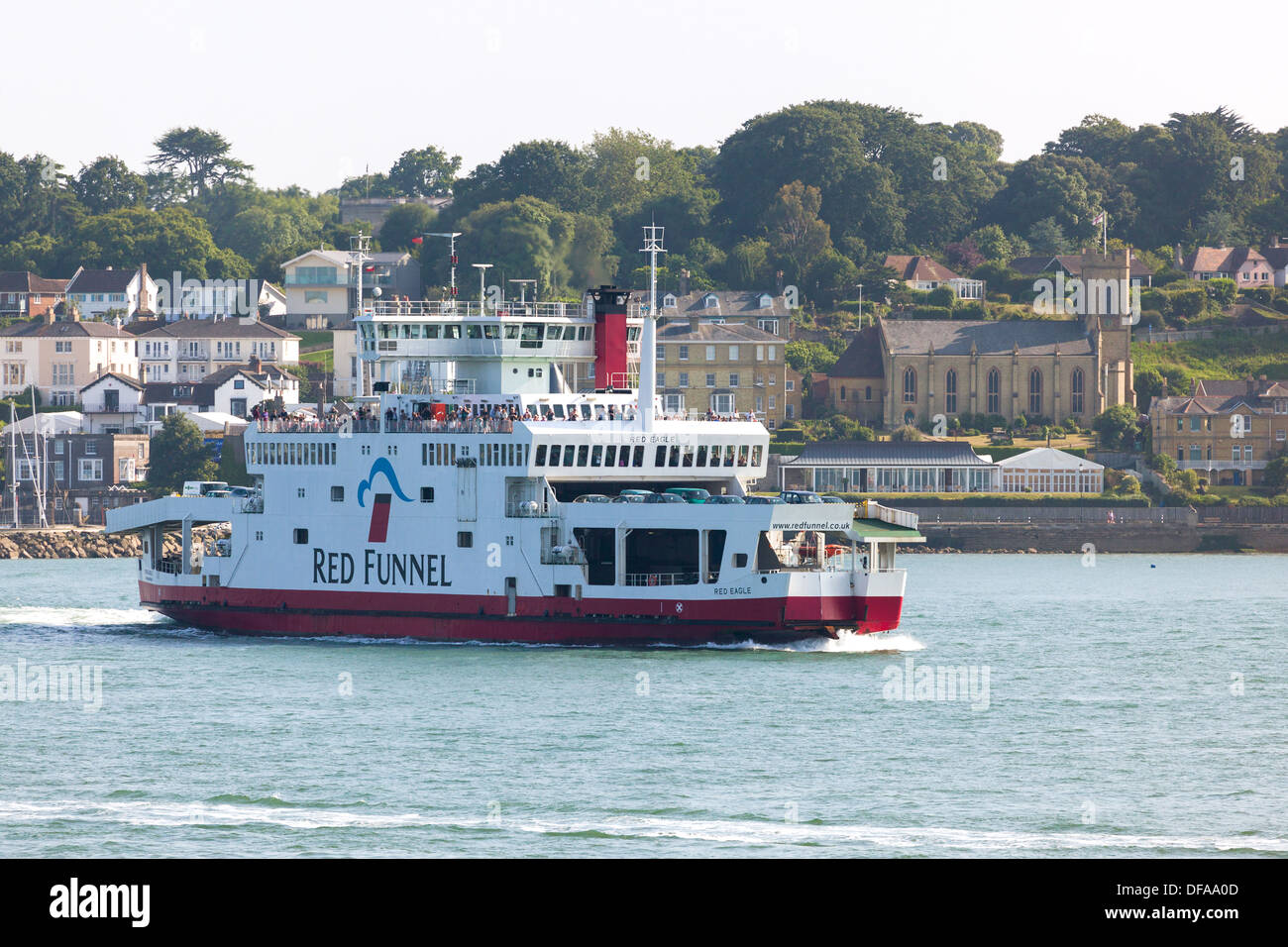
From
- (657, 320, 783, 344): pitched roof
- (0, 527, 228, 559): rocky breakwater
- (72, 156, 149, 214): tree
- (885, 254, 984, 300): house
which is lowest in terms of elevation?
(0, 527, 228, 559): rocky breakwater

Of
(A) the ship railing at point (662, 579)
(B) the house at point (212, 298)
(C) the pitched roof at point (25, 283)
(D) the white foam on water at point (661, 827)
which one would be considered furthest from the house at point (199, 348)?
(D) the white foam on water at point (661, 827)

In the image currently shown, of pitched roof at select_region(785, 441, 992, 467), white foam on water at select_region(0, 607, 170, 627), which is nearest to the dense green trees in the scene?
pitched roof at select_region(785, 441, 992, 467)

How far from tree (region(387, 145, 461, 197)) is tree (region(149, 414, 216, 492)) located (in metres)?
86.6

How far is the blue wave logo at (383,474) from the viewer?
5153 centimetres

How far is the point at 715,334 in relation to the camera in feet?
419

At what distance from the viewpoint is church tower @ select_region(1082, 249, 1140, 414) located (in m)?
130

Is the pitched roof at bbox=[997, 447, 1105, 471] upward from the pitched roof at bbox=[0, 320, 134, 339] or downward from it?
downward

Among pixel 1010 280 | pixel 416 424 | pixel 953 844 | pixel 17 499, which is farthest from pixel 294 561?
pixel 1010 280

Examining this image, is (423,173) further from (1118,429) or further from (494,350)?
(494,350)

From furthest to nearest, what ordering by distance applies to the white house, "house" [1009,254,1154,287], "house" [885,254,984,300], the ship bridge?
"house" [885,254,984,300] < "house" [1009,254,1154,287] < the white house < the ship bridge
